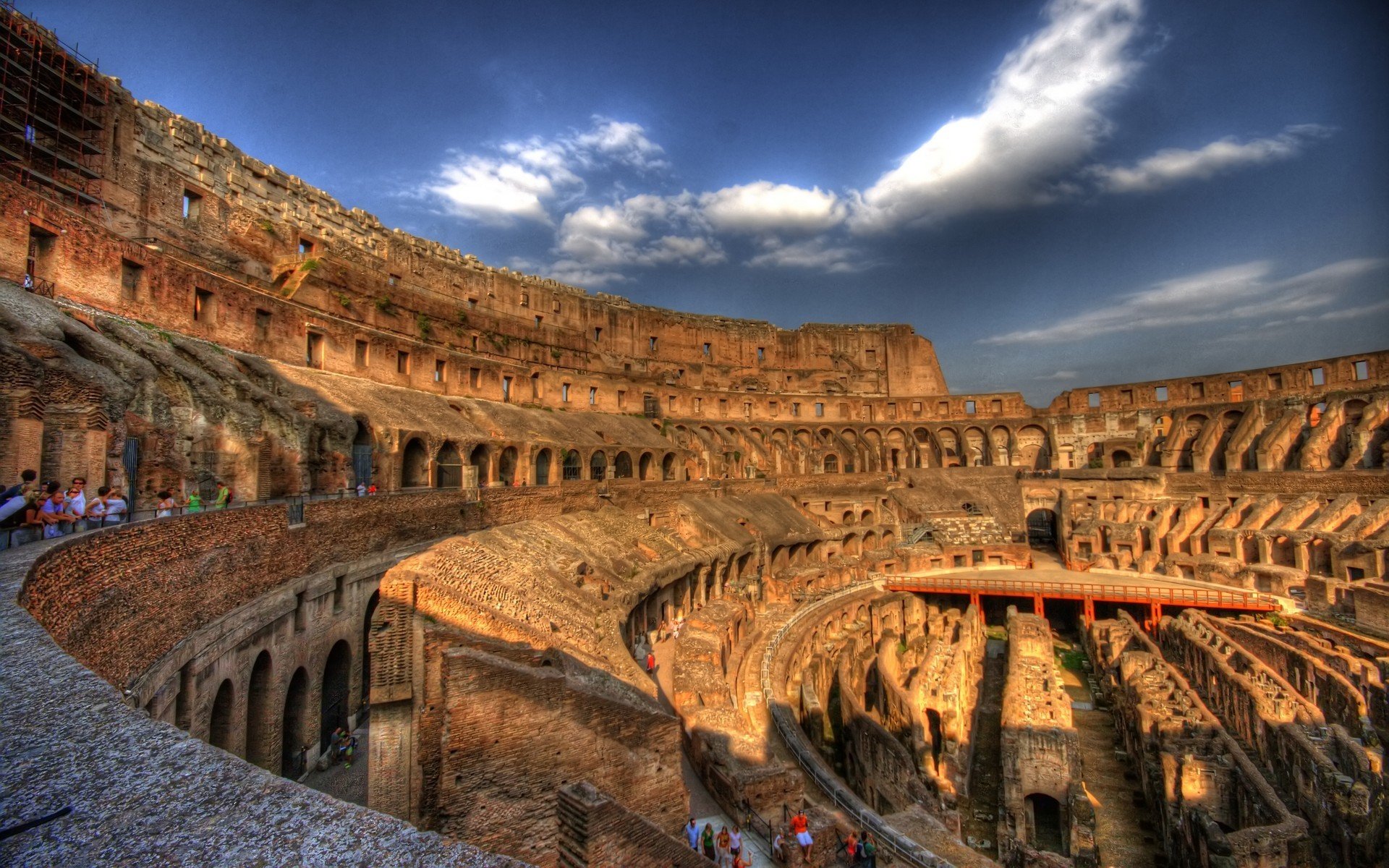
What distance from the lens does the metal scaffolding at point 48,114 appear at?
17.2 metres

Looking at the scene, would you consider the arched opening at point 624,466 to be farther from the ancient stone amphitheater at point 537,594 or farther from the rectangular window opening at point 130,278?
the rectangular window opening at point 130,278

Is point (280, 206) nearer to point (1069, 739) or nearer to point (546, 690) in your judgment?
point (546, 690)

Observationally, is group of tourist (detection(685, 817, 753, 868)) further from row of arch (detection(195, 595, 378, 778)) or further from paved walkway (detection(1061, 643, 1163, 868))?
paved walkway (detection(1061, 643, 1163, 868))

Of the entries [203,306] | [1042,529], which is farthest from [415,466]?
[1042,529]

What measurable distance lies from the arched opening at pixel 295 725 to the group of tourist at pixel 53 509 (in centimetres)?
461

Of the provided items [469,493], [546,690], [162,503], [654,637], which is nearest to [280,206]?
[469,493]

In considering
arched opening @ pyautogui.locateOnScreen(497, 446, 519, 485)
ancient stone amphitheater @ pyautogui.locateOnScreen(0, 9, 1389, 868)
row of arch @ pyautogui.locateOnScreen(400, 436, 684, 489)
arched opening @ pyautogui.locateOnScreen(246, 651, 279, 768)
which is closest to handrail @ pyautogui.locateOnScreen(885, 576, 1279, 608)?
ancient stone amphitheater @ pyautogui.locateOnScreen(0, 9, 1389, 868)

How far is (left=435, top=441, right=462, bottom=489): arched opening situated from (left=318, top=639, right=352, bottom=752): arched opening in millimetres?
8950

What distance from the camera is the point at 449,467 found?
2264 centimetres

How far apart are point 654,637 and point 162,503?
12869 mm

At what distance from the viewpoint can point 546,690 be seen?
27.4 ft

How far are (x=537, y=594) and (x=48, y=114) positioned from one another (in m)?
21.6

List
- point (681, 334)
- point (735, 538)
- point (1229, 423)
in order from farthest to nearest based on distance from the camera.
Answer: point (681, 334)
point (1229, 423)
point (735, 538)

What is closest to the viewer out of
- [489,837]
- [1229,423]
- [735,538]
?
[489,837]
